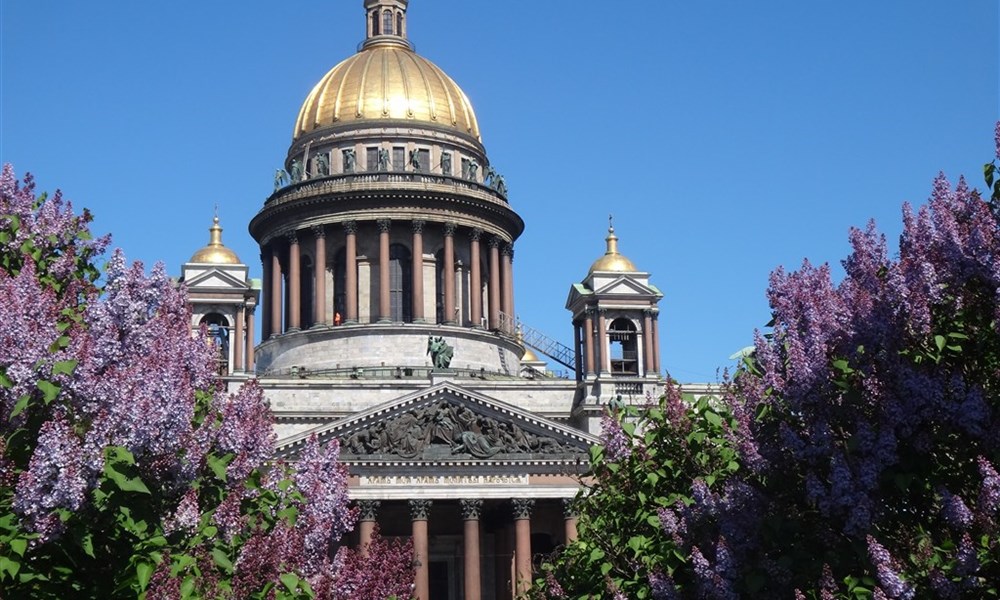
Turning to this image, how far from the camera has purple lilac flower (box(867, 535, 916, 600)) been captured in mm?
16000

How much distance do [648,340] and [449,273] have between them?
455 inches

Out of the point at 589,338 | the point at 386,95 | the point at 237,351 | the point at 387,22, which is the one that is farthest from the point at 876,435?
the point at 387,22

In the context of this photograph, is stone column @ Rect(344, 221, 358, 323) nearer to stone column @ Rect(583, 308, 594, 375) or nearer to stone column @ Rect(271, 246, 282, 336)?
stone column @ Rect(271, 246, 282, 336)

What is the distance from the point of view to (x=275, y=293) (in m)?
73.7

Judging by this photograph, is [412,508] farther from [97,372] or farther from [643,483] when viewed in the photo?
[97,372]

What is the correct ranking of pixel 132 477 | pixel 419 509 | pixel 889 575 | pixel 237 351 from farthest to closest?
1. pixel 237 351
2. pixel 419 509
3. pixel 132 477
4. pixel 889 575

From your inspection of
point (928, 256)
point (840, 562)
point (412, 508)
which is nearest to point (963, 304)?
point (928, 256)

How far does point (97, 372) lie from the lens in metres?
18.5

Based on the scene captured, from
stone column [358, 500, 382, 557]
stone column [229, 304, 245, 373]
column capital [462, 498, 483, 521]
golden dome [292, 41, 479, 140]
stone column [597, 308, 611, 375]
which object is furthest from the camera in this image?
golden dome [292, 41, 479, 140]

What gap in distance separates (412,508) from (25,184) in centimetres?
3397

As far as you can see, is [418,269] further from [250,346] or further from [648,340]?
[648,340]

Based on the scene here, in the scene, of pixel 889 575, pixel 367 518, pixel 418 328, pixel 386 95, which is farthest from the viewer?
pixel 386 95

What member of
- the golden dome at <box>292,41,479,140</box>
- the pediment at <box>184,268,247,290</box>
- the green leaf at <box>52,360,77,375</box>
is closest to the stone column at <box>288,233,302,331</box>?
the golden dome at <box>292,41,479,140</box>

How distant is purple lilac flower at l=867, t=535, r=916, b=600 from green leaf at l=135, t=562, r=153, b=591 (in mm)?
7976
